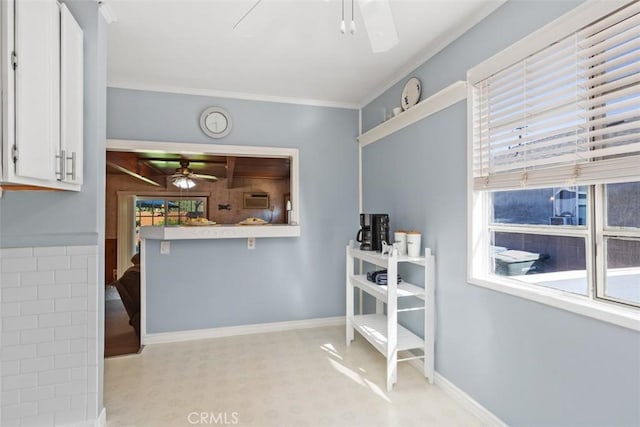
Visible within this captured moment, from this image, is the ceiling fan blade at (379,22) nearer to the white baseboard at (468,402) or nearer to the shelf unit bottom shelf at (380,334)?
the shelf unit bottom shelf at (380,334)

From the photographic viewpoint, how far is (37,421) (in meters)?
1.77

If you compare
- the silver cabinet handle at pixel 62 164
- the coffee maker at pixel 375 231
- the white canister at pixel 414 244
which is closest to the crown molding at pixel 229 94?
the coffee maker at pixel 375 231

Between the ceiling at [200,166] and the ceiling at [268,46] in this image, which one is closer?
the ceiling at [268,46]

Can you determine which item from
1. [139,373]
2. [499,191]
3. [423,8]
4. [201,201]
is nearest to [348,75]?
[423,8]

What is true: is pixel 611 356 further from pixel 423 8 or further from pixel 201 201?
pixel 201 201

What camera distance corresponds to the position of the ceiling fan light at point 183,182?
12.0 feet

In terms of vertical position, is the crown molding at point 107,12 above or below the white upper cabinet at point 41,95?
above

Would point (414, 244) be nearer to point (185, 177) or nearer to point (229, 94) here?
point (229, 94)

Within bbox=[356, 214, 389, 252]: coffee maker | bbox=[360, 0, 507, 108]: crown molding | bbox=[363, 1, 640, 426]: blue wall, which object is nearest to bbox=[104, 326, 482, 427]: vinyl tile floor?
bbox=[363, 1, 640, 426]: blue wall

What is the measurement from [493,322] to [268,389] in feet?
5.27

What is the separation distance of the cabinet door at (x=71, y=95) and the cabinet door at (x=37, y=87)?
31 mm

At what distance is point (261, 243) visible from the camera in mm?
3498

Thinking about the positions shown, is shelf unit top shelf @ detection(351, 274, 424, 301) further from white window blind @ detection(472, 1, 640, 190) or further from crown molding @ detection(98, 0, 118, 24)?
crown molding @ detection(98, 0, 118, 24)

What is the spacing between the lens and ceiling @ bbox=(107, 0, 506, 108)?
1968 millimetres
